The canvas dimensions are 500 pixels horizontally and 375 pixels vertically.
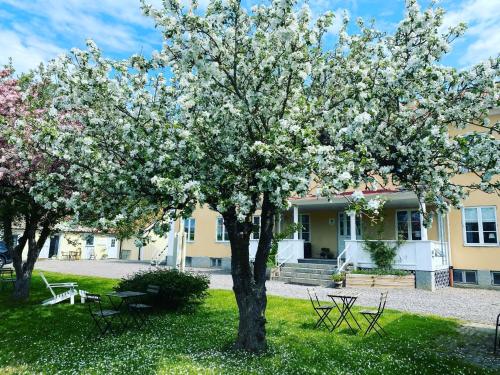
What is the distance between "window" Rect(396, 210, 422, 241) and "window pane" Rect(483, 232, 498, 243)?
290 cm

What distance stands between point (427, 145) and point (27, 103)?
10.8m

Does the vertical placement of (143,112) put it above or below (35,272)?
above

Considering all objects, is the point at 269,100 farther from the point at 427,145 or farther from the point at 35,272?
the point at 35,272

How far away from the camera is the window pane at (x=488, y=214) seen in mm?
18719

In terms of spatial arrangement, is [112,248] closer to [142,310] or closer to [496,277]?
[142,310]

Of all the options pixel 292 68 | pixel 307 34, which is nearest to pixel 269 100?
pixel 292 68

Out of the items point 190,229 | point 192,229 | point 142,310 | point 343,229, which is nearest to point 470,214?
point 343,229

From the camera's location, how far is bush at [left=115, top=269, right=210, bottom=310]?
11.4 m

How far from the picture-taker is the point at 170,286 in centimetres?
1123

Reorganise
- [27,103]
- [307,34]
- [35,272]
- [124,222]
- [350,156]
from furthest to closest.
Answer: [35,272] < [27,103] < [124,222] < [307,34] < [350,156]

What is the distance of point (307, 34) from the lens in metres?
6.05

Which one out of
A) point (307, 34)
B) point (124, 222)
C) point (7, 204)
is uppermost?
point (307, 34)

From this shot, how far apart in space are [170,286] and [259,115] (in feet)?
21.6

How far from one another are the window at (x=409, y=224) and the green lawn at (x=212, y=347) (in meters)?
10.1
